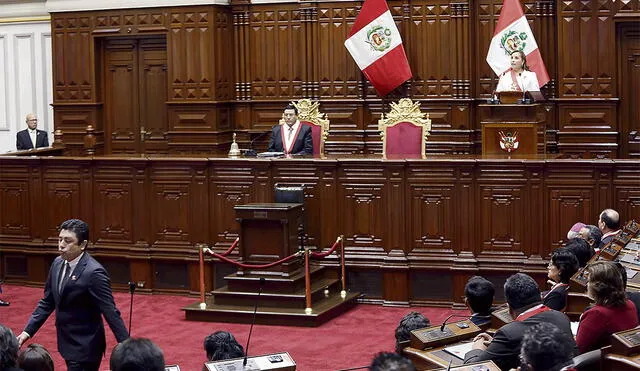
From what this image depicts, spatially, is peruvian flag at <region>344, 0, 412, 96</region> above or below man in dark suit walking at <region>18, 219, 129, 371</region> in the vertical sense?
above

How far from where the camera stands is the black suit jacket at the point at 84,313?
599 centimetres

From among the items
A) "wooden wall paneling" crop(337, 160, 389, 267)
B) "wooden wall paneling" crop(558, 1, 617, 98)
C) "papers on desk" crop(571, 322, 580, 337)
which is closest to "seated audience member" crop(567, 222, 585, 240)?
"wooden wall paneling" crop(337, 160, 389, 267)

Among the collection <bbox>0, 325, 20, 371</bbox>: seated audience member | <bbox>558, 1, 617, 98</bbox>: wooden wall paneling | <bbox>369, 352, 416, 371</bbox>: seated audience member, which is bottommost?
<bbox>0, 325, 20, 371</bbox>: seated audience member

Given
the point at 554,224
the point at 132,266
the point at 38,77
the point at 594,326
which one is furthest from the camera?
the point at 38,77

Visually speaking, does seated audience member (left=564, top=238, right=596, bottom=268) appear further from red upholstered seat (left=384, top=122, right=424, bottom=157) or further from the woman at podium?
the woman at podium

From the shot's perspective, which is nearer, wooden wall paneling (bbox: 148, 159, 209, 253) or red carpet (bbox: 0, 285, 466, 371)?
red carpet (bbox: 0, 285, 466, 371)

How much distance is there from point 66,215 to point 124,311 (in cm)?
161

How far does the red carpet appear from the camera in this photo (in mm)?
8320

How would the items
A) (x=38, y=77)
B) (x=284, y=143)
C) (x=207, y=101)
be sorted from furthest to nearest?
(x=38, y=77) → (x=207, y=101) → (x=284, y=143)

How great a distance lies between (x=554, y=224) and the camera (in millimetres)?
9719

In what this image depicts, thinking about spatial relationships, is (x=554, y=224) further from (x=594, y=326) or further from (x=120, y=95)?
(x=120, y=95)

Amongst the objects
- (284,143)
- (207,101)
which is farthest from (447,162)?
(207,101)

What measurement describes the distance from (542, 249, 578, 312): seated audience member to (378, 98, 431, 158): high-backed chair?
16.7 ft

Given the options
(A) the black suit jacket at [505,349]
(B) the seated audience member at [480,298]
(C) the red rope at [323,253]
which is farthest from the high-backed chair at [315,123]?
(A) the black suit jacket at [505,349]
